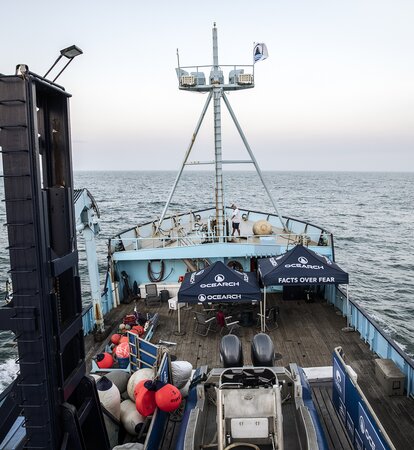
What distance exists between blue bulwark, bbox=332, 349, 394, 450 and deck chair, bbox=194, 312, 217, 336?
552 cm

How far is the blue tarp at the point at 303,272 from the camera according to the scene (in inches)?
492

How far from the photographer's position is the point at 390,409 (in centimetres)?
877

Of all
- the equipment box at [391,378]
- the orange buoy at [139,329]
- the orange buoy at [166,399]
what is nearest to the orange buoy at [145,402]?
the orange buoy at [166,399]

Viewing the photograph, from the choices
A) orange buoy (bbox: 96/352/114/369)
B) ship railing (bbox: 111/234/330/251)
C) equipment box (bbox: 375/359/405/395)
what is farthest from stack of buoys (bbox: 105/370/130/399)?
ship railing (bbox: 111/234/330/251)

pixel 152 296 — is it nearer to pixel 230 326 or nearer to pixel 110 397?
pixel 230 326

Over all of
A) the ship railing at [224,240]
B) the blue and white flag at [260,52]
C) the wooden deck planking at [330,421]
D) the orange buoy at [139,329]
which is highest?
the blue and white flag at [260,52]

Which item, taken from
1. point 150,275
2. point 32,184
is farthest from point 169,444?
point 150,275

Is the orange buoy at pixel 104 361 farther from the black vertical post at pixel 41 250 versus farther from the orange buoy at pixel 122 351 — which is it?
the black vertical post at pixel 41 250

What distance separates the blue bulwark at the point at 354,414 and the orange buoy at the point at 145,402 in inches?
136

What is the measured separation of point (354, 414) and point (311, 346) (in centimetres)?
537

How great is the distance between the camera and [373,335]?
11.7m

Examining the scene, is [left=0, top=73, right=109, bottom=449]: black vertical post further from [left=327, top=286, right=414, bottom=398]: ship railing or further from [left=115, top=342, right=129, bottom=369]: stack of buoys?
[left=327, top=286, right=414, bottom=398]: ship railing

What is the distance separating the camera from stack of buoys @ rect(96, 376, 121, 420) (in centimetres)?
752

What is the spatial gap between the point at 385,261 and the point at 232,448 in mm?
34558
